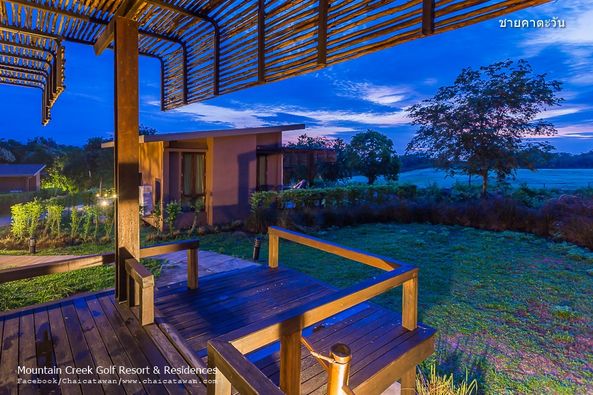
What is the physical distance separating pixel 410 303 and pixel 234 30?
9.68 feet

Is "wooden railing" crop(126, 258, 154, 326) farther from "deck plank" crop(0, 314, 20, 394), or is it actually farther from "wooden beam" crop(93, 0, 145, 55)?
"wooden beam" crop(93, 0, 145, 55)

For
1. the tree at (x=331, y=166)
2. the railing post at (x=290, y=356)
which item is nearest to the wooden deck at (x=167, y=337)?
the railing post at (x=290, y=356)

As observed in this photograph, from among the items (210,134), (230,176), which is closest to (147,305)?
(210,134)

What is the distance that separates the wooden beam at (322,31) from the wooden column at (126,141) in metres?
1.91

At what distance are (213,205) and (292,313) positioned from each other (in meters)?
9.43

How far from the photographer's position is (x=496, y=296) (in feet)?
18.0

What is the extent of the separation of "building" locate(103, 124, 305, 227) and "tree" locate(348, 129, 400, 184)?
909 cm

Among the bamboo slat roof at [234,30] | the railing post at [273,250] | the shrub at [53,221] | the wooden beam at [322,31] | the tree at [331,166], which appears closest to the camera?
the bamboo slat roof at [234,30]

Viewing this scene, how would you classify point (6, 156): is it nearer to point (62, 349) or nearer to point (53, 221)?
point (53, 221)

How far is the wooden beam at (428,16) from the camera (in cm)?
150

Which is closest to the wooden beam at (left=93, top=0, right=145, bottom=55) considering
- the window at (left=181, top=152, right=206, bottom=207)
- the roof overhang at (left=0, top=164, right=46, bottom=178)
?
the window at (left=181, top=152, right=206, bottom=207)

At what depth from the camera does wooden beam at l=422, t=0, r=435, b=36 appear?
1505 mm

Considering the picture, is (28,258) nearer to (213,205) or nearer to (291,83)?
(213,205)

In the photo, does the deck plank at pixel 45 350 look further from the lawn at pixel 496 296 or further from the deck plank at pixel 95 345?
the lawn at pixel 496 296
